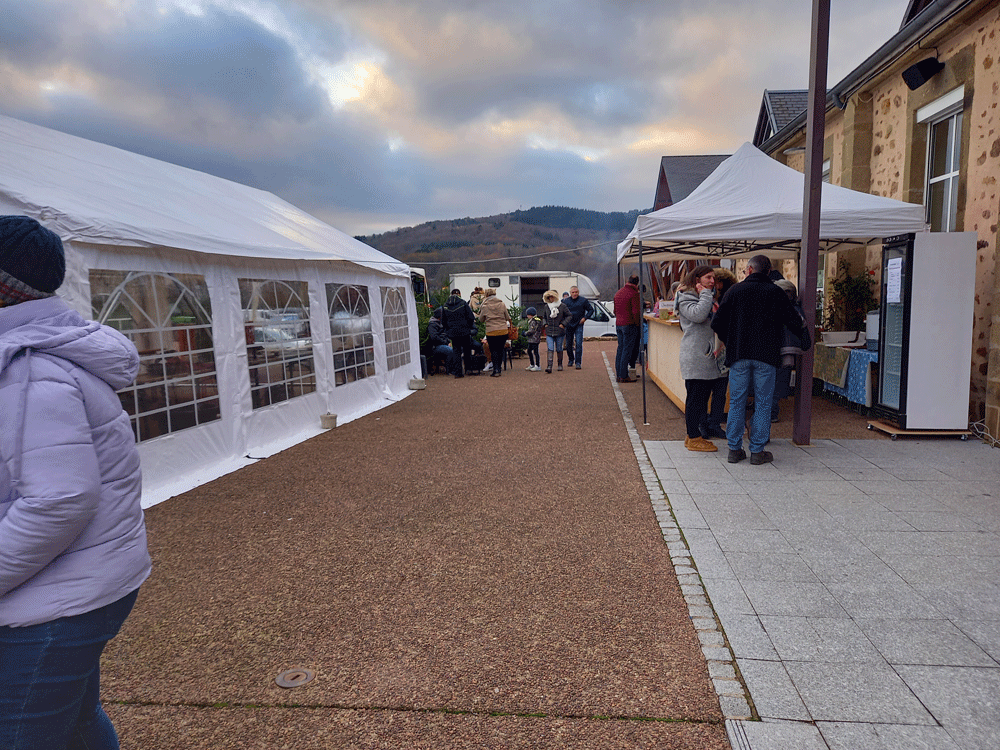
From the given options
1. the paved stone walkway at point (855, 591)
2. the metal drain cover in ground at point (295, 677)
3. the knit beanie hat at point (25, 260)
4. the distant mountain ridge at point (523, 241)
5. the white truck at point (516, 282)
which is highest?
the distant mountain ridge at point (523, 241)

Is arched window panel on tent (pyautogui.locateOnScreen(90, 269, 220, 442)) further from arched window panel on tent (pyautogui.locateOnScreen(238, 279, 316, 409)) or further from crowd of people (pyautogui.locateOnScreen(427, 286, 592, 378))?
crowd of people (pyautogui.locateOnScreen(427, 286, 592, 378))

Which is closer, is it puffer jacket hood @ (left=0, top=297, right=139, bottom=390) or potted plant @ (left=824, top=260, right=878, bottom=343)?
puffer jacket hood @ (left=0, top=297, right=139, bottom=390)

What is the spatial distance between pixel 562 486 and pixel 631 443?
67.5 inches

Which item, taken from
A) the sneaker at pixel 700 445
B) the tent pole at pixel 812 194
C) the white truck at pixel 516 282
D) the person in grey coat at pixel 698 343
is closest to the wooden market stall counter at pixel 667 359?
the person in grey coat at pixel 698 343

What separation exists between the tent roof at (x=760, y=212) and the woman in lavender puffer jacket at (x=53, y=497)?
6075 millimetres

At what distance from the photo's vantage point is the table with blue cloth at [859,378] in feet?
24.0

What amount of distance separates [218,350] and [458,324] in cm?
660

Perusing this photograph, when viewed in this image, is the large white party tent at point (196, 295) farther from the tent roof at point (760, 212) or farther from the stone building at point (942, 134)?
the stone building at point (942, 134)

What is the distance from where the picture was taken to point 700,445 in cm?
627

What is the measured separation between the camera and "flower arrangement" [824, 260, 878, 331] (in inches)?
367

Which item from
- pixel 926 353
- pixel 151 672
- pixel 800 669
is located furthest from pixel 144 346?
pixel 926 353

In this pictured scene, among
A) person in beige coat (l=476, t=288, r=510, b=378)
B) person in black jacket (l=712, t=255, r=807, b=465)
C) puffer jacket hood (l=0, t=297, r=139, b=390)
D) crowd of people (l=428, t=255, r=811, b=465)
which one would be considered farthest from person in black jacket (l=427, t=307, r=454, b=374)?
puffer jacket hood (l=0, t=297, r=139, b=390)

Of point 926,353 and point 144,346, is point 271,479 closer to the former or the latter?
point 144,346

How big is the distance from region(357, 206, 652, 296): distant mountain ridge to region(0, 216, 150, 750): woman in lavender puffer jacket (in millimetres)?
42527
